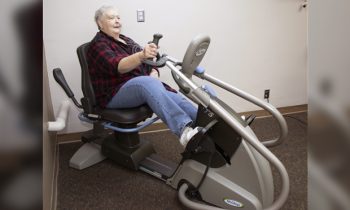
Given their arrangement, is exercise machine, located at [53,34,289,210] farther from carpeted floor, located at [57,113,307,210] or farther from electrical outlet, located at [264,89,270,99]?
electrical outlet, located at [264,89,270,99]

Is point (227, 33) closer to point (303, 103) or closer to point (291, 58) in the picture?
point (291, 58)

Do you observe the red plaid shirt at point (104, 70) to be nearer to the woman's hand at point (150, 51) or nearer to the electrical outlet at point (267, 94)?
the woman's hand at point (150, 51)

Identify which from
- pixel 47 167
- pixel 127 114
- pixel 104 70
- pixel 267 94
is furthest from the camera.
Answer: pixel 267 94

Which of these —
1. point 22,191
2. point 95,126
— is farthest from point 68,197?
point 22,191

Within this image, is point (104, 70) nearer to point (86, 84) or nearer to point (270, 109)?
point (86, 84)

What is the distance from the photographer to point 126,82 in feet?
6.63

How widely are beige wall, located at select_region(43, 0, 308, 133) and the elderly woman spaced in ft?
1.17

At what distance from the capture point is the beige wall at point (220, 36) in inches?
96.5

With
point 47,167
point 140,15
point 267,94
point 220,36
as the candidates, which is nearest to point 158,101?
point 47,167

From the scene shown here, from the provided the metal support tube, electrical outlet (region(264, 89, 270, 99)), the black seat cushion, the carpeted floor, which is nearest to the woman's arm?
the black seat cushion

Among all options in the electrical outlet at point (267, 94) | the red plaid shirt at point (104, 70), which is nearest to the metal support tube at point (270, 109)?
the red plaid shirt at point (104, 70)

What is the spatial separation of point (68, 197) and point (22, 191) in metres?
1.69

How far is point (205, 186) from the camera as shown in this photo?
1712mm

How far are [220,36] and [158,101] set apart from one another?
1.25 meters
